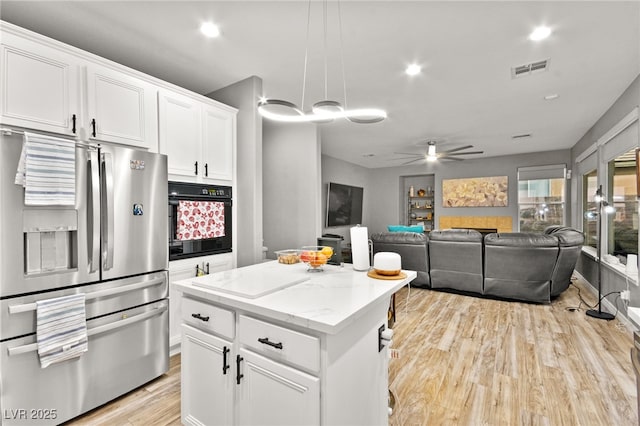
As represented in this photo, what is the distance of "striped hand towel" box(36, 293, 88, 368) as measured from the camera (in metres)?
1.71

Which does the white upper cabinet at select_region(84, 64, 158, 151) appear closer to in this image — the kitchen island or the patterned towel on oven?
the patterned towel on oven

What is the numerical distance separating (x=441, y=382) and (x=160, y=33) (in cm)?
346

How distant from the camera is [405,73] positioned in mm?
2961

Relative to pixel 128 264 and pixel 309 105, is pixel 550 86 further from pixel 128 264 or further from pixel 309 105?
pixel 128 264

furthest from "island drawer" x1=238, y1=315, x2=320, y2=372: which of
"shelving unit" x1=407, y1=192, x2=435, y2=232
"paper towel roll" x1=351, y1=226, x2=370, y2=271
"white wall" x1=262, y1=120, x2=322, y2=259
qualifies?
"shelving unit" x1=407, y1=192, x2=435, y2=232

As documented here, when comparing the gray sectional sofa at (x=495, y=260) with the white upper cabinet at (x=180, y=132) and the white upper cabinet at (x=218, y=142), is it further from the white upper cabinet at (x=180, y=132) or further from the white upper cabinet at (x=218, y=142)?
the white upper cabinet at (x=180, y=132)

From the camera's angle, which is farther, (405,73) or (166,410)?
(405,73)

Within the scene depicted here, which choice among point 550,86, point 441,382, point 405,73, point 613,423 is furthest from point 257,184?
point 550,86

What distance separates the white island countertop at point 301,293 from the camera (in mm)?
1189

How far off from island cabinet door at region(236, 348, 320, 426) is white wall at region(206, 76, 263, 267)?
1.69m

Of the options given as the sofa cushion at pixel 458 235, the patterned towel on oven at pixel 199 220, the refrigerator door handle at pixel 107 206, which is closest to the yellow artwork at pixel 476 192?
the sofa cushion at pixel 458 235

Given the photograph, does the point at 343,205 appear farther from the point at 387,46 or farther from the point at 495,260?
the point at 387,46

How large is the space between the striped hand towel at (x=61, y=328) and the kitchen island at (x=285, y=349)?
2.36ft

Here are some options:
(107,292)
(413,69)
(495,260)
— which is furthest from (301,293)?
(495,260)
